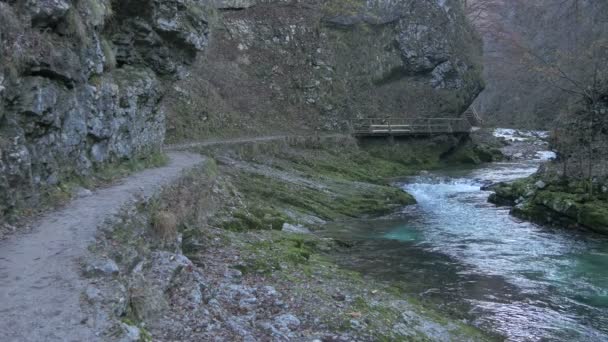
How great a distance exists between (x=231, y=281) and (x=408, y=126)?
96.9 feet

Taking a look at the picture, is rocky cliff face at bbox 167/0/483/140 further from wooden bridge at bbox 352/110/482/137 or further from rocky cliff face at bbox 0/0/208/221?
rocky cliff face at bbox 0/0/208/221

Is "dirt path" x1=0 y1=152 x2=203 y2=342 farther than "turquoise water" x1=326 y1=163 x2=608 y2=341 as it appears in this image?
No

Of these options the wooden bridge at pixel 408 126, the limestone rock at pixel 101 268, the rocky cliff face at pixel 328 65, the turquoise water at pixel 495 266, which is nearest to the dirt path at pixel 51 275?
the limestone rock at pixel 101 268

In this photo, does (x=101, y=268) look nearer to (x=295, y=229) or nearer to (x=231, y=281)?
(x=231, y=281)

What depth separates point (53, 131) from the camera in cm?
921

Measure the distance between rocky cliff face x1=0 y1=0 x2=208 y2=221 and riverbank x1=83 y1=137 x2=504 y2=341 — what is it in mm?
1705

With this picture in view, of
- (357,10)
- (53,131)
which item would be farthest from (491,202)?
(357,10)

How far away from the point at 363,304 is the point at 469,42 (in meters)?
38.4

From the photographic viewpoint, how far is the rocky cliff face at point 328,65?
3103cm

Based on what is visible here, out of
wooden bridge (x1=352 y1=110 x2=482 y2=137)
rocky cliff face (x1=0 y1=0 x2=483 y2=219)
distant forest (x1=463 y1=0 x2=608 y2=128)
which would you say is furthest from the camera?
wooden bridge (x1=352 y1=110 x2=482 y2=137)

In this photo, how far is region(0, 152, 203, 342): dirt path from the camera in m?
4.88

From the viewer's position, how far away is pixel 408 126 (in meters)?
36.6

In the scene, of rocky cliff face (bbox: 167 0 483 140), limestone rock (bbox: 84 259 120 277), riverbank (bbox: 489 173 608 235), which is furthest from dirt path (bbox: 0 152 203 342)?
rocky cliff face (bbox: 167 0 483 140)

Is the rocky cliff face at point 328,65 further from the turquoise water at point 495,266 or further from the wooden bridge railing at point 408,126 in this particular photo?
the turquoise water at point 495,266
